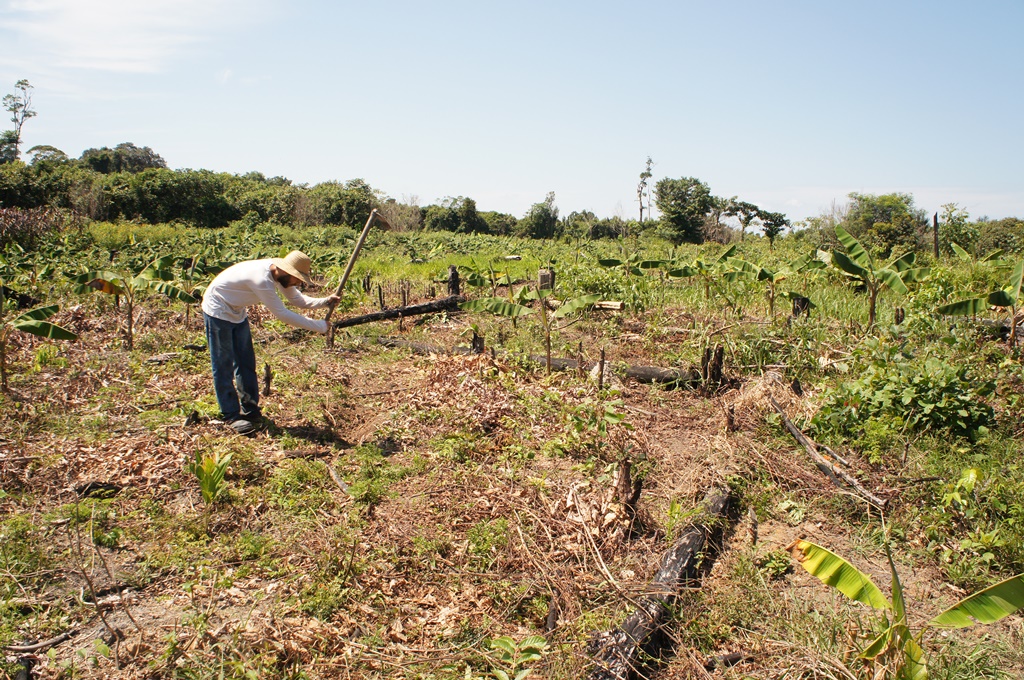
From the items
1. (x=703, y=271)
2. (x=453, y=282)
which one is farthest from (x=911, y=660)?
(x=453, y=282)

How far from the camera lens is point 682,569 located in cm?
379

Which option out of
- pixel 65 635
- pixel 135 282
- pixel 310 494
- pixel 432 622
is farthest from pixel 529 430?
pixel 135 282

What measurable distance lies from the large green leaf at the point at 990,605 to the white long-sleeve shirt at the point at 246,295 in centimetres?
467

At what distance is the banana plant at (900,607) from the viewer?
2537 millimetres

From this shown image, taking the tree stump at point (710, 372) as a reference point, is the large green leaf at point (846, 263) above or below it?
above

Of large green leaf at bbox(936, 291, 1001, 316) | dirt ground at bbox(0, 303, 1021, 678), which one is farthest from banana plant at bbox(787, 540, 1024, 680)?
large green leaf at bbox(936, 291, 1001, 316)

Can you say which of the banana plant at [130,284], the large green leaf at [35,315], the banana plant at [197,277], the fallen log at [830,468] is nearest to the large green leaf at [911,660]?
the fallen log at [830,468]

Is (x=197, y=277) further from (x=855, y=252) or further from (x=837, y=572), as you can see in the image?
(x=837, y=572)

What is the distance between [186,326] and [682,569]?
802 cm

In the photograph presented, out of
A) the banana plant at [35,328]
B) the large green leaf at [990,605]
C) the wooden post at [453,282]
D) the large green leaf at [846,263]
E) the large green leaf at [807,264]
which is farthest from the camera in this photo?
the wooden post at [453,282]

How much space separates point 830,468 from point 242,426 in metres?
4.75

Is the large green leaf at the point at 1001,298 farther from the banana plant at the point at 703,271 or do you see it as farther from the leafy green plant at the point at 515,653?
the leafy green plant at the point at 515,653

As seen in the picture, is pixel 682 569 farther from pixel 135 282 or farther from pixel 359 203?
pixel 359 203

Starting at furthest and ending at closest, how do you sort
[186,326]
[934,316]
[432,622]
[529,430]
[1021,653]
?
[186,326] < [934,316] < [529,430] < [432,622] < [1021,653]
